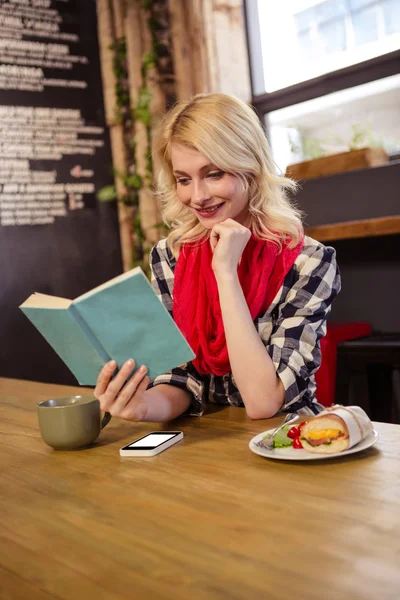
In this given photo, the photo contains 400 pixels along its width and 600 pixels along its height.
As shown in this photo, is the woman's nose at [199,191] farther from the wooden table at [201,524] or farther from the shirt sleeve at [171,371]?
the wooden table at [201,524]

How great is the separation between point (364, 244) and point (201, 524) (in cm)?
249

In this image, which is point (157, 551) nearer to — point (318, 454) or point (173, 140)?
point (318, 454)

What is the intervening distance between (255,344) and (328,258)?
1.06 ft

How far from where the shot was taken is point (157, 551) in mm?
712

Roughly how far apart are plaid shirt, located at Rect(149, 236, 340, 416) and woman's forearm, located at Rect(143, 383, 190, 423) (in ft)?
0.10

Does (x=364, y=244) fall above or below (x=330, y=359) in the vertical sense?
above

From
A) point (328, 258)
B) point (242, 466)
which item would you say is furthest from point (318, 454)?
Answer: point (328, 258)

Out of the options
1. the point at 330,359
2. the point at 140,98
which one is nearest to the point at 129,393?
the point at 330,359

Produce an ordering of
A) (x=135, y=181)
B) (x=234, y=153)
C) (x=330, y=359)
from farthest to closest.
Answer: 1. (x=135, y=181)
2. (x=330, y=359)
3. (x=234, y=153)

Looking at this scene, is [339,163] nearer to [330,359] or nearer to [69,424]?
[330,359]

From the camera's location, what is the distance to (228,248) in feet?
4.70

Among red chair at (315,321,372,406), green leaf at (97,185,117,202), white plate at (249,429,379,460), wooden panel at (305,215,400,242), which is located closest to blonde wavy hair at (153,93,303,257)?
white plate at (249,429,379,460)

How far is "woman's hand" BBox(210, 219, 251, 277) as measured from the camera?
1.43 m

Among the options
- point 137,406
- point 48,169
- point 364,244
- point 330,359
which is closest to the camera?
point 137,406
